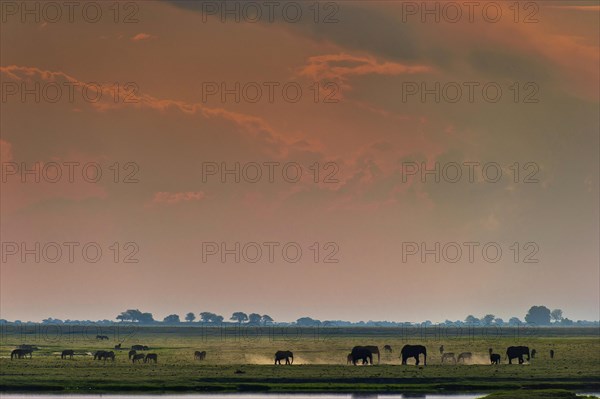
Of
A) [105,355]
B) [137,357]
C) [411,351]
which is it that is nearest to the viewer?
[411,351]

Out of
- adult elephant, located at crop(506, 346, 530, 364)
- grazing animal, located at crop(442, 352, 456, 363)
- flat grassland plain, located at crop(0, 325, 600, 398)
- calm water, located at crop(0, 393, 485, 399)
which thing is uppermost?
adult elephant, located at crop(506, 346, 530, 364)

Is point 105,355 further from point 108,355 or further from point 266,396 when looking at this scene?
point 266,396

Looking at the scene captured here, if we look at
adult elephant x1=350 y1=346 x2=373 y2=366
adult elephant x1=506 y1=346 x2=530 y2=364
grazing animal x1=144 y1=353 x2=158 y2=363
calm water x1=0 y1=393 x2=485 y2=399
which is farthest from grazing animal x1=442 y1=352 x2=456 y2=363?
calm water x1=0 y1=393 x2=485 y2=399

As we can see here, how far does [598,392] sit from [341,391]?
1830 cm

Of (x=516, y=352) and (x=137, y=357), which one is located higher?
(x=516, y=352)

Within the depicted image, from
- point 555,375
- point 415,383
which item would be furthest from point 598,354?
point 415,383

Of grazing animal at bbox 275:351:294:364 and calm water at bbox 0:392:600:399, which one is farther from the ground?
grazing animal at bbox 275:351:294:364

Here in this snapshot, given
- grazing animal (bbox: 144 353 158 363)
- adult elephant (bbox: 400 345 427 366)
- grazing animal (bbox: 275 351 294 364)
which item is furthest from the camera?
grazing animal (bbox: 144 353 158 363)

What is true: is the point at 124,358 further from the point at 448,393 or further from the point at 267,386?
the point at 448,393

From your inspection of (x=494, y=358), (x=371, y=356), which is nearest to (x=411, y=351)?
(x=371, y=356)

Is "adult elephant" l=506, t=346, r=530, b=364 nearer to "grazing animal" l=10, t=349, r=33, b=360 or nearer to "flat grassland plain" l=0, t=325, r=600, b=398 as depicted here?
"flat grassland plain" l=0, t=325, r=600, b=398

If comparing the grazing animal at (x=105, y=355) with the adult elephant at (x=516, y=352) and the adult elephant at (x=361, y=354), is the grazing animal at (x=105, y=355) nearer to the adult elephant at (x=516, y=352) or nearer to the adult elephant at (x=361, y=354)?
the adult elephant at (x=361, y=354)

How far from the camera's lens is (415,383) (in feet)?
306

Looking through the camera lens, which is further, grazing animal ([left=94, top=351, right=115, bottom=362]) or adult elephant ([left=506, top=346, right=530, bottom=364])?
grazing animal ([left=94, top=351, right=115, bottom=362])
